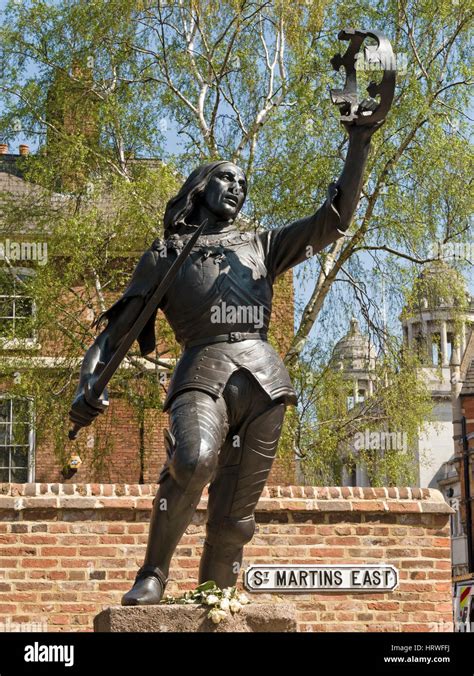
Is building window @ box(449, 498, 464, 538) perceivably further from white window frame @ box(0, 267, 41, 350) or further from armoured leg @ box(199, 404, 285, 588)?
armoured leg @ box(199, 404, 285, 588)

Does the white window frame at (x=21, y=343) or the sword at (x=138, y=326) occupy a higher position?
the white window frame at (x=21, y=343)

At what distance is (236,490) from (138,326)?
858 millimetres

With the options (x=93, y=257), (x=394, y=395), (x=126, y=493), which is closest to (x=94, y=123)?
(x=93, y=257)

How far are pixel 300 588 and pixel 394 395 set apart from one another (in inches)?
415

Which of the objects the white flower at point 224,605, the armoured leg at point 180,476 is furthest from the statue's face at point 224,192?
the white flower at point 224,605

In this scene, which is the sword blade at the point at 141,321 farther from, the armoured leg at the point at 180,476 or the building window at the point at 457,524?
the building window at the point at 457,524

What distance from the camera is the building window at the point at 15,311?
20125mm

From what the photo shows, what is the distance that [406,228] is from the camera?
66.3 feet

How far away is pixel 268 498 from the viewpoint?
1068cm

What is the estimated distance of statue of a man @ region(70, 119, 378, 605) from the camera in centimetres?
566

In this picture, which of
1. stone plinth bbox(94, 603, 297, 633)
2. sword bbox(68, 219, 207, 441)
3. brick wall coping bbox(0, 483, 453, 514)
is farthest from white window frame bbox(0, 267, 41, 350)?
stone plinth bbox(94, 603, 297, 633)

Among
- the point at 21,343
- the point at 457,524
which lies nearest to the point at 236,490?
the point at 21,343

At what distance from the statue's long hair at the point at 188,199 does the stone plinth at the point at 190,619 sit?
190cm

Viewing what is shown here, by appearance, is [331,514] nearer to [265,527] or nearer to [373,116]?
[265,527]
